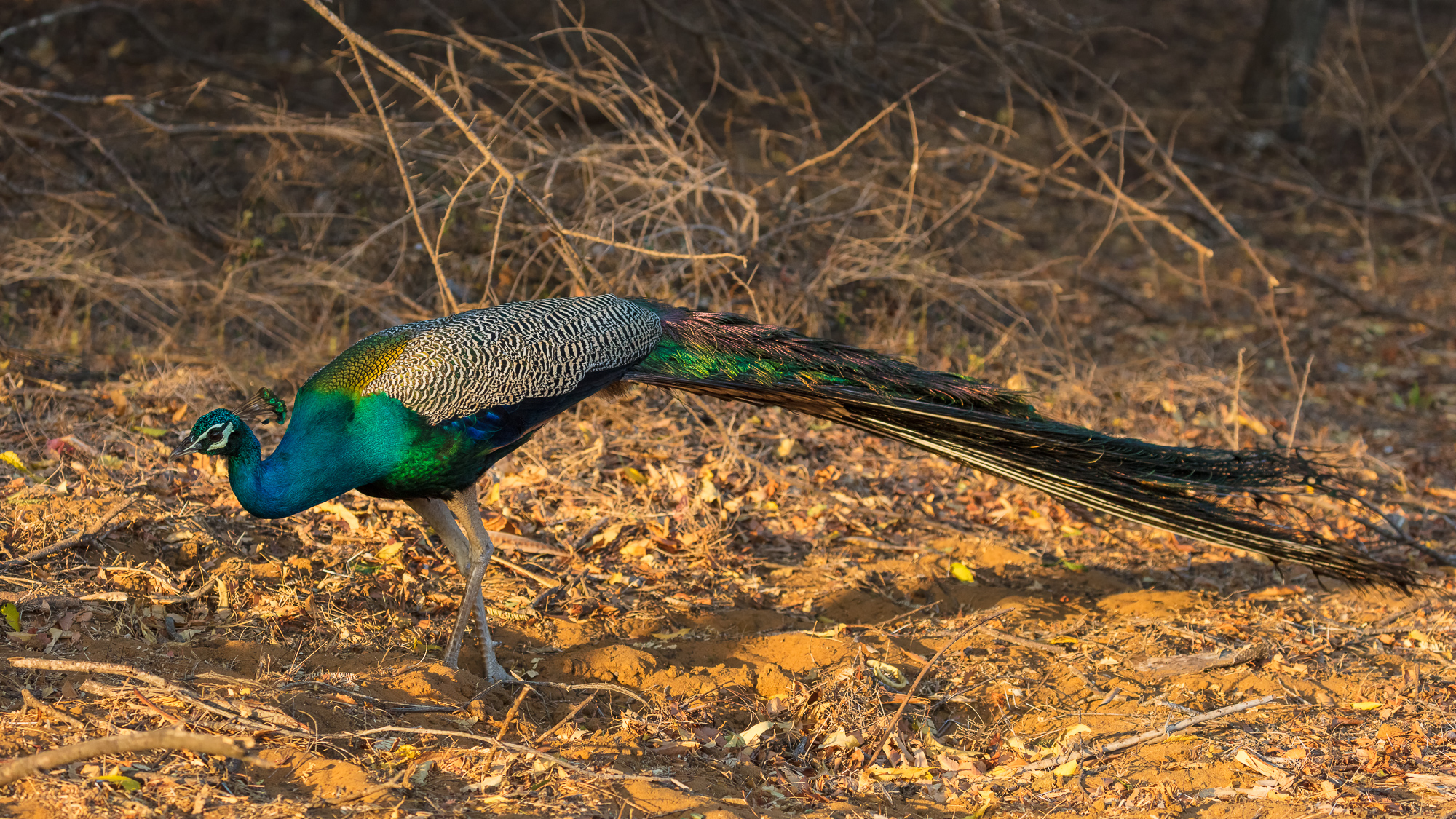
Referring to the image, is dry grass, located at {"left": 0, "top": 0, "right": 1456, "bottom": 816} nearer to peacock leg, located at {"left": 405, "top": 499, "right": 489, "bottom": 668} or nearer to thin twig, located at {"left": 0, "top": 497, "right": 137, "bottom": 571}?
thin twig, located at {"left": 0, "top": 497, "right": 137, "bottom": 571}

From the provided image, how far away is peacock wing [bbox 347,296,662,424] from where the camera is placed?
3.99 m

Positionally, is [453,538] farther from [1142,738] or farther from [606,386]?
[1142,738]

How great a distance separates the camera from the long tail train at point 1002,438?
457 centimetres

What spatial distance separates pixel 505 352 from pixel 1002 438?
1889 millimetres

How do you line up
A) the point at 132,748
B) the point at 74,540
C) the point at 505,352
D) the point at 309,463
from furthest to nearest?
the point at 74,540 < the point at 505,352 < the point at 309,463 < the point at 132,748

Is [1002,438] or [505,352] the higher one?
[505,352]

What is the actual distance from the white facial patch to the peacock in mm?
31

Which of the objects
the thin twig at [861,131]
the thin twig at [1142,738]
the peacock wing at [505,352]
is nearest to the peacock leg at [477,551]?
the peacock wing at [505,352]

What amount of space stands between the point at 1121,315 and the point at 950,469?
3625mm

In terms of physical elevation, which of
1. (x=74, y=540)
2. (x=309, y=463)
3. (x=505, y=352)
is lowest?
(x=74, y=540)

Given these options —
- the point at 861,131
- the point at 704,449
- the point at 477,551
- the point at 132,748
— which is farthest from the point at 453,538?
the point at 861,131

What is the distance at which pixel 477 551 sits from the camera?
433 cm

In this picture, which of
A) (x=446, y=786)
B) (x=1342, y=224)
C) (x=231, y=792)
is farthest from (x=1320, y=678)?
(x=1342, y=224)

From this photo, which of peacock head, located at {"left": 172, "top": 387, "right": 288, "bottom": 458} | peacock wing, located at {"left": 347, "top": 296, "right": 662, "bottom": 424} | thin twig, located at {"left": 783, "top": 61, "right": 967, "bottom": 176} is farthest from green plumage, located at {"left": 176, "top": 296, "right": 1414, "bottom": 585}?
thin twig, located at {"left": 783, "top": 61, "right": 967, "bottom": 176}
